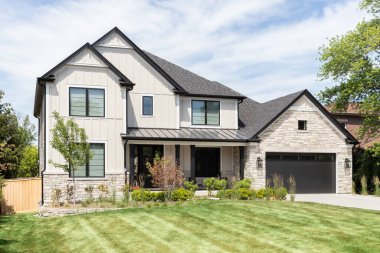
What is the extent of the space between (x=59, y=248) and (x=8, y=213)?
1039 cm

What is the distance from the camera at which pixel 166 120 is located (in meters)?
25.2

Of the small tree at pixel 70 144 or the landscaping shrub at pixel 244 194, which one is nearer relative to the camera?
the small tree at pixel 70 144

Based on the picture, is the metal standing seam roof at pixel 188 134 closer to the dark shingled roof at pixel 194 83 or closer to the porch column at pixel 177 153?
A: the porch column at pixel 177 153

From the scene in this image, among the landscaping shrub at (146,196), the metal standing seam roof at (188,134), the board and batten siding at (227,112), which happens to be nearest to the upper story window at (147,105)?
the metal standing seam roof at (188,134)

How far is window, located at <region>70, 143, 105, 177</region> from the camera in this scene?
2152cm

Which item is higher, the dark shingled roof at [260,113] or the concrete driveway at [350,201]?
the dark shingled roof at [260,113]

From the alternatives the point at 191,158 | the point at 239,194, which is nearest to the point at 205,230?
the point at 239,194

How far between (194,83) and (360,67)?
10167 mm

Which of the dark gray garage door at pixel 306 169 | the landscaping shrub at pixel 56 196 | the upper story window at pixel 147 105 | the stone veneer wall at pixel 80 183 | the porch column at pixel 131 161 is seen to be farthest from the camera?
the dark gray garage door at pixel 306 169

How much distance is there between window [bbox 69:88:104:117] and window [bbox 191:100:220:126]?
6.11 meters

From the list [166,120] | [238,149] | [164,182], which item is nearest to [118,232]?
[164,182]

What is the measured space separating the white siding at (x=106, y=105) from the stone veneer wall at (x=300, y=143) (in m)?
7.74

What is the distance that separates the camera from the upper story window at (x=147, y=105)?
81.6 ft

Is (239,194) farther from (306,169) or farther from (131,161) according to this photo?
(306,169)
